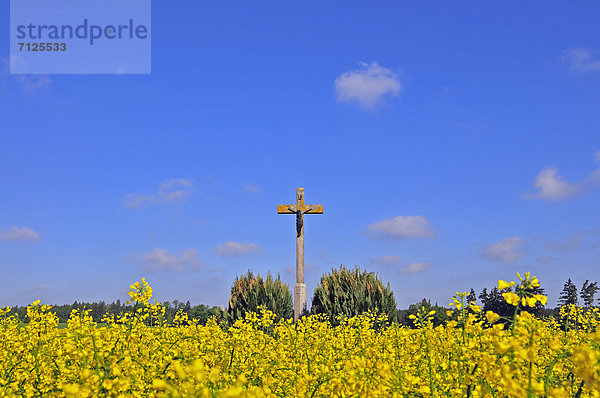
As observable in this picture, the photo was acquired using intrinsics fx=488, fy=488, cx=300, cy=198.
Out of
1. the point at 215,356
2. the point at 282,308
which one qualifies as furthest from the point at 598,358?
the point at 282,308

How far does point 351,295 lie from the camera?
50.9ft

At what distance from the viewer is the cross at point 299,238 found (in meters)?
16.4

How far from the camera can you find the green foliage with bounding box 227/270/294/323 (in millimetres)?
16328

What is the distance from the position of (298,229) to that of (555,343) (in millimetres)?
14171

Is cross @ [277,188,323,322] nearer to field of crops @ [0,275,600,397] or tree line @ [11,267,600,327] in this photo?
tree line @ [11,267,600,327]

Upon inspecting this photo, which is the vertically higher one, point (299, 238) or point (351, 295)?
point (299, 238)

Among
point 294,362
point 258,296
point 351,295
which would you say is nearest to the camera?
point 294,362

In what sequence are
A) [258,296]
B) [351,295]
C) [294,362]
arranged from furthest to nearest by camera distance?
Answer: [258,296], [351,295], [294,362]

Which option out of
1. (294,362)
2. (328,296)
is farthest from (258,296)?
(294,362)

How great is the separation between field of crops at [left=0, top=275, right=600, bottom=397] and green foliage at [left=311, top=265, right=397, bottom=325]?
A: 592 cm

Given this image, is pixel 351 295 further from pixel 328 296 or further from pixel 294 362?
pixel 294 362

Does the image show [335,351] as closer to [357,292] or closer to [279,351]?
[279,351]

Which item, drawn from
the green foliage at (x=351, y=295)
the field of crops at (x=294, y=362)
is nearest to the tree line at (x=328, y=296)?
the green foliage at (x=351, y=295)

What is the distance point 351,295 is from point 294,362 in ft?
30.6
